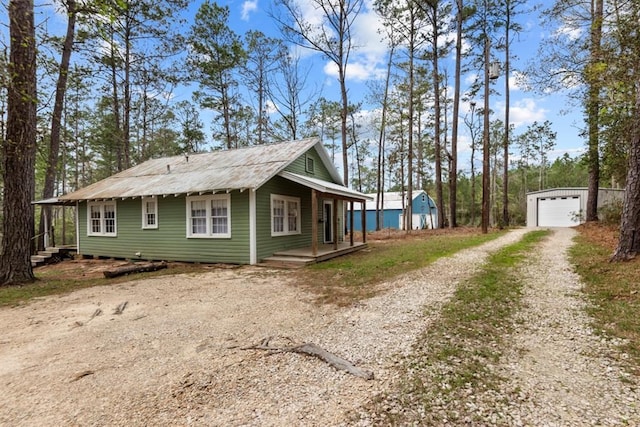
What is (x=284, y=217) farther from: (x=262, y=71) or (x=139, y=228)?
(x=262, y=71)

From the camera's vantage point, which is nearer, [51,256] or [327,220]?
[51,256]

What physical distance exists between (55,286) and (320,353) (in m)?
7.23

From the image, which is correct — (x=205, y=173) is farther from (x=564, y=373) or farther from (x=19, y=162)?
(x=564, y=373)

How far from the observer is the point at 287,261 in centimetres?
942

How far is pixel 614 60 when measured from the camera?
719cm

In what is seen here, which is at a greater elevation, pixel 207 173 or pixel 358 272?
pixel 207 173

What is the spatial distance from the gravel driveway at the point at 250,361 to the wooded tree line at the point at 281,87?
4.28 meters

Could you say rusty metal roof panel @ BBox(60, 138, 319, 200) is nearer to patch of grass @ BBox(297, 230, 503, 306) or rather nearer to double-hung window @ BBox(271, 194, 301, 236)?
double-hung window @ BBox(271, 194, 301, 236)

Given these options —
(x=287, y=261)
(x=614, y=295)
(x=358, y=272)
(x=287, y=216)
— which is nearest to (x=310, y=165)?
(x=287, y=216)

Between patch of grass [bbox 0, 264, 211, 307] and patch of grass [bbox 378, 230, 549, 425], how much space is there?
7.05 m

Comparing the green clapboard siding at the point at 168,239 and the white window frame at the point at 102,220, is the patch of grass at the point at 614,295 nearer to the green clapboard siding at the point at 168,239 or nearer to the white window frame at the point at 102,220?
the green clapboard siding at the point at 168,239

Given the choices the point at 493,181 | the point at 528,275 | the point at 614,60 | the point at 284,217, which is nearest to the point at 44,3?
the point at 284,217

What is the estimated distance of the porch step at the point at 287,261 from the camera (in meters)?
9.20

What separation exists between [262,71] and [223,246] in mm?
15192
